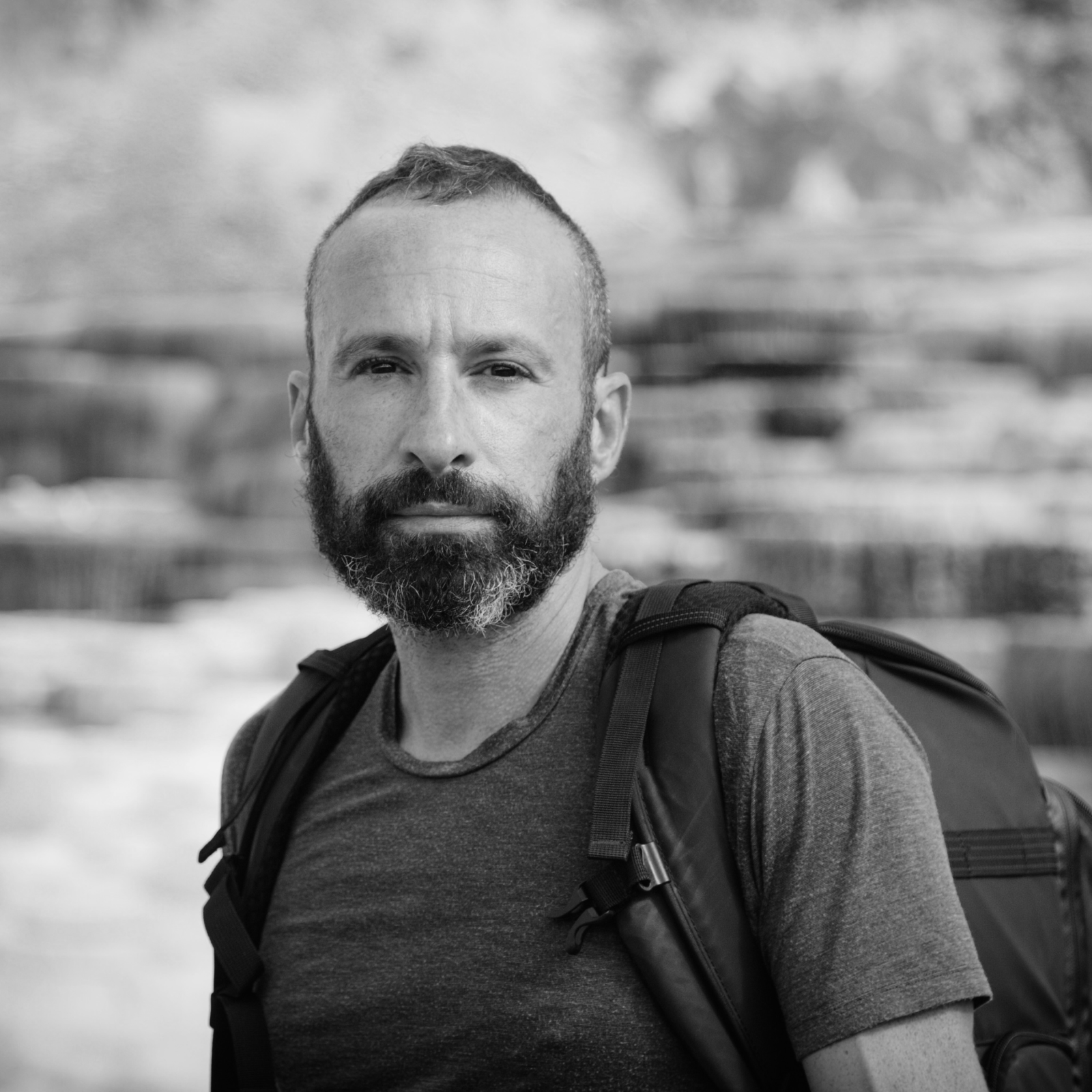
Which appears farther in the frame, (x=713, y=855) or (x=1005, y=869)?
(x=1005, y=869)

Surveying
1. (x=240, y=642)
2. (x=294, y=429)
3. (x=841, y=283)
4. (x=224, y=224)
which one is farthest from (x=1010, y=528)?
(x=294, y=429)

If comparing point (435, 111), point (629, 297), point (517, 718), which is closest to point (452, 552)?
point (517, 718)

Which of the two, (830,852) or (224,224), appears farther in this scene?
(224,224)

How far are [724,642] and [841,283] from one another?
145 inches

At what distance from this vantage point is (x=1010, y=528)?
136 inches

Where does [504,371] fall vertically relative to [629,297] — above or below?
below

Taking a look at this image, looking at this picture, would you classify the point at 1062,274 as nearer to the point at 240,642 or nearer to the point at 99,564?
the point at 240,642

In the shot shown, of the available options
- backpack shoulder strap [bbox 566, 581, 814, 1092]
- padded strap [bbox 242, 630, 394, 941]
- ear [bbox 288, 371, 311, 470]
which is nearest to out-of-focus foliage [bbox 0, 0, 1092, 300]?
ear [bbox 288, 371, 311, 470]

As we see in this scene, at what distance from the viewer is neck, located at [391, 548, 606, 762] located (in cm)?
94

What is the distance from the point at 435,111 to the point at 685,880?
3539mm

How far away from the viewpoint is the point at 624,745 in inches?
31.9

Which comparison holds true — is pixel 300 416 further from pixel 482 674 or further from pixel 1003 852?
pixel 1003 852

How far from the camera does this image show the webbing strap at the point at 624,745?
784 millimetres

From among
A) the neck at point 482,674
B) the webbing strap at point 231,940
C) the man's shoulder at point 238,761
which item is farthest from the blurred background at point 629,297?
the neck at point 482,674
